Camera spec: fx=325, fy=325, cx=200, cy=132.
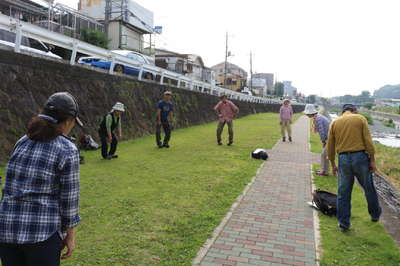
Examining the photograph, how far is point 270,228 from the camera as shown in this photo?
443 cm

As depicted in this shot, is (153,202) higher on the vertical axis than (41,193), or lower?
lower

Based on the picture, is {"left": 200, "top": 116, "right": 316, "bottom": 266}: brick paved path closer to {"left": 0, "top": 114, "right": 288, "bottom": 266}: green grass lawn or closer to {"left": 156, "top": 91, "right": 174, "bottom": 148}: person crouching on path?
{"left": 0, "top": 114, "right": 288, "bottom": 266}: green grass lawn

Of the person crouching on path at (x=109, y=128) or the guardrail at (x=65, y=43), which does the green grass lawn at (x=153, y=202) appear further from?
the guardrail at (x=65, y=43)

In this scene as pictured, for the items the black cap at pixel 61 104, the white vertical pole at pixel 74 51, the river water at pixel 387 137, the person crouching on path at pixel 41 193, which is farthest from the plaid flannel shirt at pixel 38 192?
the river water at pixel 387 137

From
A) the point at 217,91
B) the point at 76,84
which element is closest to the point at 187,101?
the point at 217,91

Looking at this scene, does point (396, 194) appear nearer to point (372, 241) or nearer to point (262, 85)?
point (372, 241)

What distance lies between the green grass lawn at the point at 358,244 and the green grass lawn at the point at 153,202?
145 cm

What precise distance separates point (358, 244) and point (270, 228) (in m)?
1.08

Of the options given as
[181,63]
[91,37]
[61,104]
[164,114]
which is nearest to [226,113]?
[164,114]

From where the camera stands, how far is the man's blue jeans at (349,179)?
14.4ft

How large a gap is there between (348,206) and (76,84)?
25.9ft

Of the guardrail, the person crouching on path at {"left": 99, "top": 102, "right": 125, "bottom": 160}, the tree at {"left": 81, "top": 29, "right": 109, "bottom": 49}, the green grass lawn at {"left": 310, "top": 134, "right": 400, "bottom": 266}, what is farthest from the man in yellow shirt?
the tree at {"left": 81, "top": 29, "right": 109, "bottom": 49}

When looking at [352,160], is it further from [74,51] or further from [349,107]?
[74,51]

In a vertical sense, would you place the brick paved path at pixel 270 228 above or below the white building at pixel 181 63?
below
